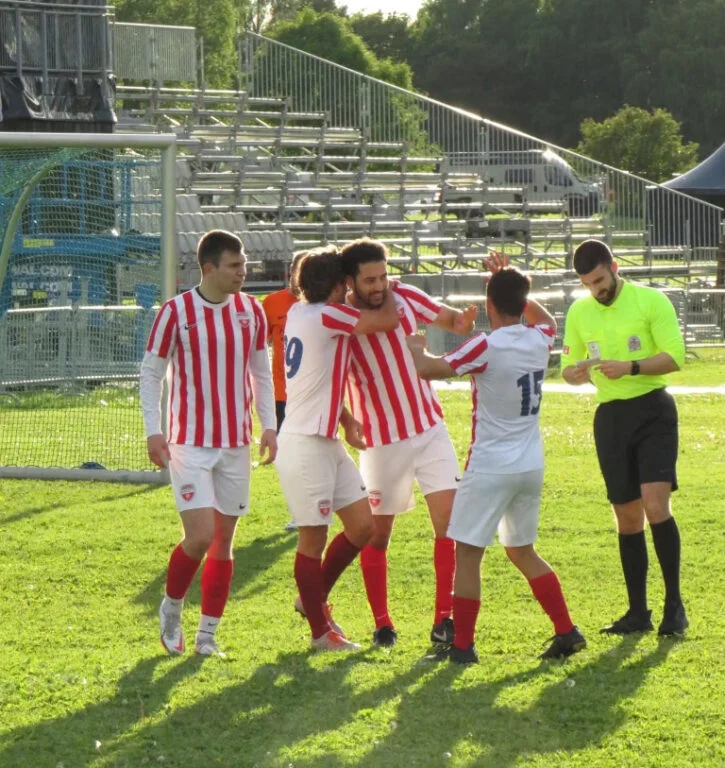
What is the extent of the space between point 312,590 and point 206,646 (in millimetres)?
531

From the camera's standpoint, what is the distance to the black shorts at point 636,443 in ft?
22.7

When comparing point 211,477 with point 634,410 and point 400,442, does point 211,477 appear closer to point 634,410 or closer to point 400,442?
point 400,442

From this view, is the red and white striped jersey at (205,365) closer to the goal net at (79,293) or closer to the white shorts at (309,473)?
the white shorts at (309,473)

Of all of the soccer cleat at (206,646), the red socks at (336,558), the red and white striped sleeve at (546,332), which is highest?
the red and white striped sleeve at (546,332)

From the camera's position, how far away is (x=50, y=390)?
15023 mm

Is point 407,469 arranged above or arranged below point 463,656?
above

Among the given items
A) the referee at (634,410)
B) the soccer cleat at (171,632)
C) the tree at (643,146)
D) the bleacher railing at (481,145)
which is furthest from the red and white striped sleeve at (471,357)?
the tree at (643,146)

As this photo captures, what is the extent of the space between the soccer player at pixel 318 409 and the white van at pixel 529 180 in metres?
24.6

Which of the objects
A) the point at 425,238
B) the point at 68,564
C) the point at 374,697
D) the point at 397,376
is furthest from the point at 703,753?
the point at 425,238

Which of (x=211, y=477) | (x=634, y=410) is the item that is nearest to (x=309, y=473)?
(x=211, y=477)

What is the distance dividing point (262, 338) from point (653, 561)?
312cm

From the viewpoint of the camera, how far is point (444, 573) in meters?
6.91

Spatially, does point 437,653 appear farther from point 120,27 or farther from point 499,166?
point 499,166

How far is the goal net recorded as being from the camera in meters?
12.2
